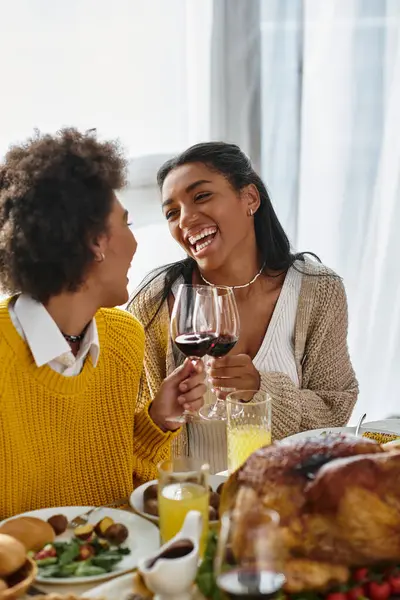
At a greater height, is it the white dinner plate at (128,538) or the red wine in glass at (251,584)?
the red wine in glass at (251,584)

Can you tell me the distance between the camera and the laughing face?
211cm

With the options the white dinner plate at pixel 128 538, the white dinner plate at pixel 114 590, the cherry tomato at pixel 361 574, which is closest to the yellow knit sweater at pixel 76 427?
the white dinner plate at pixel 128 538

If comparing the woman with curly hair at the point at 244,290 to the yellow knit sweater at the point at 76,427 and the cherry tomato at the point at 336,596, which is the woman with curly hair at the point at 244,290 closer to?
the yellow knit sweater at the point at 76,427

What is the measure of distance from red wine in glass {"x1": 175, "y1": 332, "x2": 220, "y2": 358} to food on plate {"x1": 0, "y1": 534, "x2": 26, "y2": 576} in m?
0.64

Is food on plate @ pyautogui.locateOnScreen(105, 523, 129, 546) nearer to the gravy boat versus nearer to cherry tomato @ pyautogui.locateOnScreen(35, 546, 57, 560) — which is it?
cherry tomato @ pyautogui.locateOnScreen(35, 546, 57, 560)

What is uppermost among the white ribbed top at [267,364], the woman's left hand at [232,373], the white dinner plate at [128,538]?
the white dinner plate at [128,538]

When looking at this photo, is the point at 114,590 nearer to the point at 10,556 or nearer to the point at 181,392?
the point at 10,556

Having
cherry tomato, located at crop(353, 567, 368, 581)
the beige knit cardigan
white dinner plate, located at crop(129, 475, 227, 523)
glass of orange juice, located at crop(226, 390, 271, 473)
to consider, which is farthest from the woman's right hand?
cherry tomato, located at crop(353, 567, 368, 581)

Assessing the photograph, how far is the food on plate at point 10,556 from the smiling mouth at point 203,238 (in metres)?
1.17

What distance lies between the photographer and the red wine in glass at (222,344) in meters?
1.67

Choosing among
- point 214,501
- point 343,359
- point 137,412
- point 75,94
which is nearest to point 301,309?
point 343,359

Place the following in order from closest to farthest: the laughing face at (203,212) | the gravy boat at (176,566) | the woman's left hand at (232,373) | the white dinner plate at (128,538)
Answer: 1. the gravy boat at (176,566)
2. the white dinner plate at (128,538)
3. the woman's left hand at (232,373)
4. the laughing face at (203,212)

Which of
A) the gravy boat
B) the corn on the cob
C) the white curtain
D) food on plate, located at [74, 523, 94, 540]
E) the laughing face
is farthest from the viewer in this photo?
the white curtain

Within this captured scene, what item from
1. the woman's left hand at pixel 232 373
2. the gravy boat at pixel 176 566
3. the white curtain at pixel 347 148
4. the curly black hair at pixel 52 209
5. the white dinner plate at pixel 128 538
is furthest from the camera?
the white curtain at pixel 347 148
